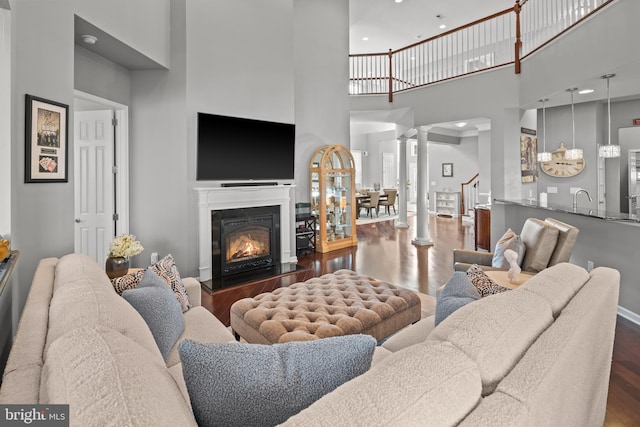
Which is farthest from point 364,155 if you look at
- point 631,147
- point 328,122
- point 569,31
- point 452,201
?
point 569,31

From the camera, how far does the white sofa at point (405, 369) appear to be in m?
0.67

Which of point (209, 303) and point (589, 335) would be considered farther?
point (209, 303)

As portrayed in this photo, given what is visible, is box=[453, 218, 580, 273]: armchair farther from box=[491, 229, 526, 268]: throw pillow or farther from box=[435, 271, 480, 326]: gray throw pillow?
box=[435, 271, 480, 326]: gray throw pillow

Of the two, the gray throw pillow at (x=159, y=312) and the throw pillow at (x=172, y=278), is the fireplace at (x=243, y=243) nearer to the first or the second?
the throw pillow at (x=172, y=278)

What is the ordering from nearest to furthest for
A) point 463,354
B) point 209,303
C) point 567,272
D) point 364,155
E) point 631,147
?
point 463,354 → point 567,272 → point 209,303 → point 631,147 → point 364,155

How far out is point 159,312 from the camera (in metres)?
1.82

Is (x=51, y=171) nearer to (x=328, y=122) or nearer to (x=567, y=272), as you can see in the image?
(x=567, y=272)

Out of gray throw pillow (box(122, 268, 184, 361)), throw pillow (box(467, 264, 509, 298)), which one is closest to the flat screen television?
gray throw pillow (box(122, 268, 184, 361))

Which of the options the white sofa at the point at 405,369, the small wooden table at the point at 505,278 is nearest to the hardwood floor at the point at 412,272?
the small wooden table at the point at 505,278

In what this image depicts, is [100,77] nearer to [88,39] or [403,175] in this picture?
[88,39]

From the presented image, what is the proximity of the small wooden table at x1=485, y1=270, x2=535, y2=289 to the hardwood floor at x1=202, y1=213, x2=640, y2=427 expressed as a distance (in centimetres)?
81

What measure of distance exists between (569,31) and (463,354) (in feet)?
17.1

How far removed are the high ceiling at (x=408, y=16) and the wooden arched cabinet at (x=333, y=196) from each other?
3.83 metres

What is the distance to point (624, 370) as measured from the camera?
8.35 feet
